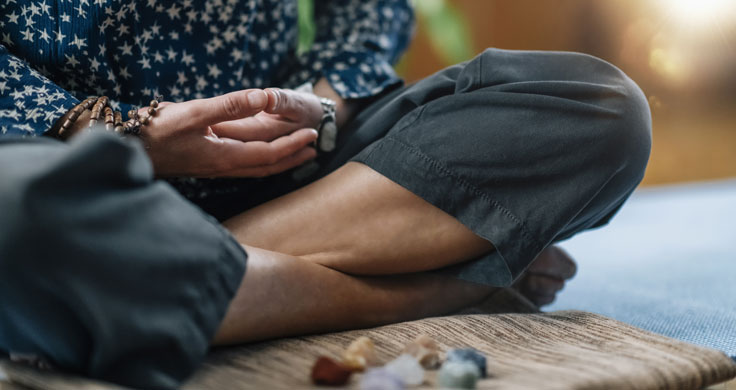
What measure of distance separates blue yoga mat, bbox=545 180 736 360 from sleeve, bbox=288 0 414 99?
38 centimetres

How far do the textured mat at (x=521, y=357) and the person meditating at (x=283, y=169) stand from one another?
2 cm

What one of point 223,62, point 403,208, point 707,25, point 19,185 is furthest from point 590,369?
point 707,25

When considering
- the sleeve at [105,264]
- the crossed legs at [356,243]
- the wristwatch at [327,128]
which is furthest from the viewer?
the wristwatch at [327,128]

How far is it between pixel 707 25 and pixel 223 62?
714mm

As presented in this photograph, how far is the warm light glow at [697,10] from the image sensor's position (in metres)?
0.91

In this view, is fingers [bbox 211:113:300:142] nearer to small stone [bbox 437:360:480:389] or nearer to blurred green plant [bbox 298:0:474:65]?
small stone [bbox 437:360:480:389]

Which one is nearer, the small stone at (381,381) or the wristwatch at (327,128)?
the small stone at (381,381)

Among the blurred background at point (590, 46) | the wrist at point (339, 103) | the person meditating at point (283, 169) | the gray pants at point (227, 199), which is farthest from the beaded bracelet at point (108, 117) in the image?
the blurred background at point (590, 46)

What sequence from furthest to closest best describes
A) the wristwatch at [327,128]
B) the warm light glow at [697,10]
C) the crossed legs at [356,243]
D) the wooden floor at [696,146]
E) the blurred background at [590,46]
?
the wooden floor at [696,146] < the blurred background at [590,46] < the warm light glow at [697,10] < the wristwatch at [327,128] < the crossed legs at [356,243]

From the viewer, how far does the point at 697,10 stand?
94 cm

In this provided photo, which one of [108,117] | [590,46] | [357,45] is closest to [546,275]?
[357,45]

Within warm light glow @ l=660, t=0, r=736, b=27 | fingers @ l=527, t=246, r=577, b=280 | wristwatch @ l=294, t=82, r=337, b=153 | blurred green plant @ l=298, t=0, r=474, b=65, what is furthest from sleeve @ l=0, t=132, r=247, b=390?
blurred green plant @ l=298, t=0, r=474, b=65

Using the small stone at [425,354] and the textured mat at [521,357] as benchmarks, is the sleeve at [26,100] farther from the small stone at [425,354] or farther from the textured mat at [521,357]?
the small stone at [425,354]

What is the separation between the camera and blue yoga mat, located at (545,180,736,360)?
68 cm
